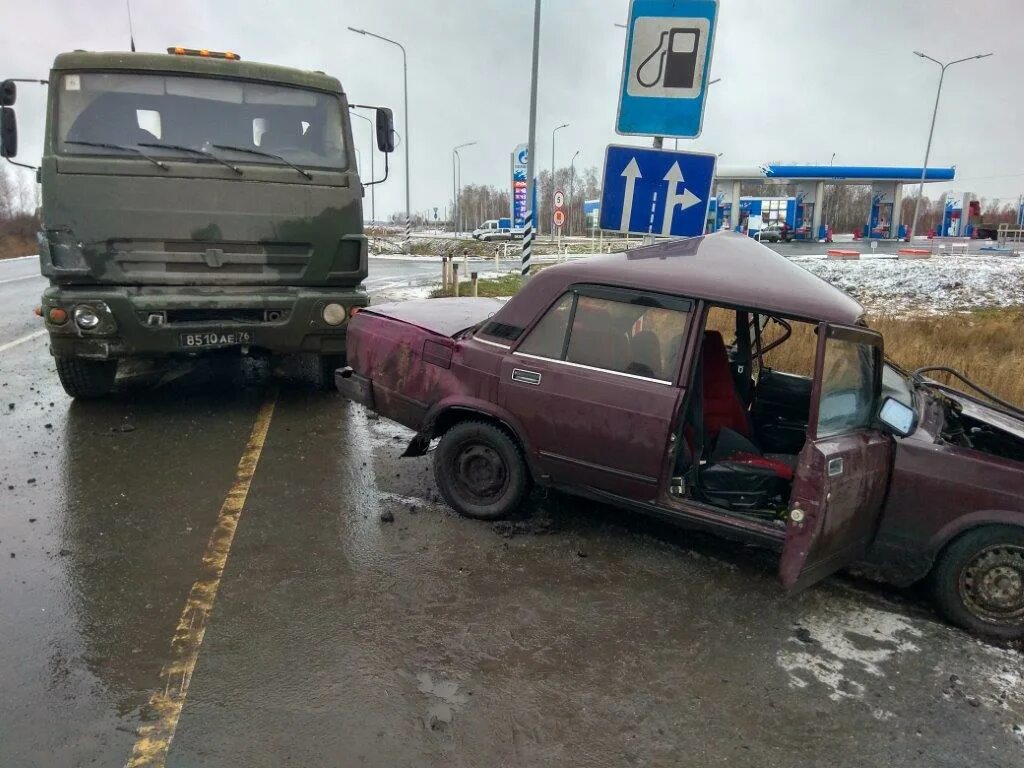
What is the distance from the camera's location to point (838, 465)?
10.7 feet

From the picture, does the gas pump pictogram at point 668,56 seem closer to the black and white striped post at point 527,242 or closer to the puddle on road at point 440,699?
the puddle on road at point 440,699

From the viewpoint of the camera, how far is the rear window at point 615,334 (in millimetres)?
3816

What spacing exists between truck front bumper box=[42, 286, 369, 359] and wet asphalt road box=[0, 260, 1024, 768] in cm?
118

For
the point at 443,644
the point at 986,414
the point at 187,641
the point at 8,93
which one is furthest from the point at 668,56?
the point at 8,93

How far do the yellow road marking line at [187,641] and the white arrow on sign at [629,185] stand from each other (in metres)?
3.64

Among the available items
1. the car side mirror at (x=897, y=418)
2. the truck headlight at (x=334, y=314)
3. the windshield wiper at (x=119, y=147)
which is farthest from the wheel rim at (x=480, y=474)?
the windshield wiper at (x=119, y=147)

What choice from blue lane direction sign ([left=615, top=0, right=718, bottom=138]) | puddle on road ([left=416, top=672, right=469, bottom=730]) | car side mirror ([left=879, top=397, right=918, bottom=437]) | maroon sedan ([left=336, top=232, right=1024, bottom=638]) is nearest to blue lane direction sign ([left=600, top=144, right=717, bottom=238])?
blue lane direction sign ([left=615, top=0, right=718, bottom=138])

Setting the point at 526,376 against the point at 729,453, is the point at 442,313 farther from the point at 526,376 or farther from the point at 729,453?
the point at 729,453

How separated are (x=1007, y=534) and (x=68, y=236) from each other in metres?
6.45

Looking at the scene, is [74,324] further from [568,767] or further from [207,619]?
[568,767]

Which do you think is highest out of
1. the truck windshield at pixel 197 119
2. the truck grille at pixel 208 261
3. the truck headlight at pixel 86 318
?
the truck windshield at pixel 197 119

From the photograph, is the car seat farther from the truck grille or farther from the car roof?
the truck grille

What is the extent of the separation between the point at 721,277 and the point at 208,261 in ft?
13.9

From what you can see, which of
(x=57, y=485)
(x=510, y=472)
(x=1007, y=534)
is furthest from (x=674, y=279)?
(x=57, y=485)
